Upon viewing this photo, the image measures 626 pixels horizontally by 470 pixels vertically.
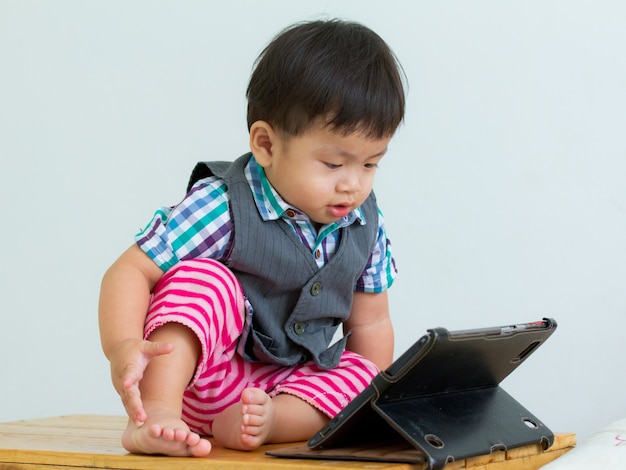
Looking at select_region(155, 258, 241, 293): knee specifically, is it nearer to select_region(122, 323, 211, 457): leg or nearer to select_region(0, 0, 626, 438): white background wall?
select_region(122, 323, 211, 457): leg

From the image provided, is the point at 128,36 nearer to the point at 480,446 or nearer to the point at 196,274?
the point at 196,274

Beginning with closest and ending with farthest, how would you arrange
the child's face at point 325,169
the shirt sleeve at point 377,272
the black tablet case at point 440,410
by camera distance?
the black tablet case at point 440,410 < the child's face at point 325,169 < the shirt sleeve at point 377,272

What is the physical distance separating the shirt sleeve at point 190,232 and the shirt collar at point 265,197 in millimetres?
42

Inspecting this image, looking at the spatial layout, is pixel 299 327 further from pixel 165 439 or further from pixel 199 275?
pixel 165 439

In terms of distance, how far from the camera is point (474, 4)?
216cm

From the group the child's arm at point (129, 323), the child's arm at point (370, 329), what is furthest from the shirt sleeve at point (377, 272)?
the child's arm at point (129, 323)

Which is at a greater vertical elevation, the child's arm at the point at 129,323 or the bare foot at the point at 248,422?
the child's arm at the point at 129,323

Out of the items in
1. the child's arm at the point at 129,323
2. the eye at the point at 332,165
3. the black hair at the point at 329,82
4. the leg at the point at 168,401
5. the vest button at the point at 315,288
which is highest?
the black hair at the point at 329,82

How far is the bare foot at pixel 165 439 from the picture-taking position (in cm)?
97

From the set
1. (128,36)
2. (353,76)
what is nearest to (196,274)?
(353,76)

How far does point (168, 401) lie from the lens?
40.7 inches

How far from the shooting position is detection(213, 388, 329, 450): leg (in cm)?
105

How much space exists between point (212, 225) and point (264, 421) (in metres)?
0.26

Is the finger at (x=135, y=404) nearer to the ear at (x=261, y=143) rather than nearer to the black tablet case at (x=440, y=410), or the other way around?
the black tablet case at (x=440, y=410)
